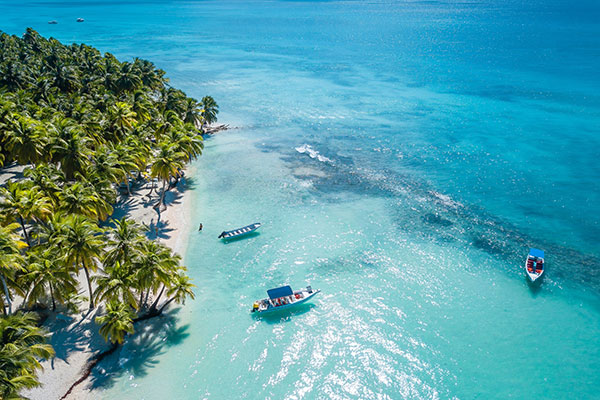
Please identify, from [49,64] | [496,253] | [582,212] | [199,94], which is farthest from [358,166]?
[49,64]

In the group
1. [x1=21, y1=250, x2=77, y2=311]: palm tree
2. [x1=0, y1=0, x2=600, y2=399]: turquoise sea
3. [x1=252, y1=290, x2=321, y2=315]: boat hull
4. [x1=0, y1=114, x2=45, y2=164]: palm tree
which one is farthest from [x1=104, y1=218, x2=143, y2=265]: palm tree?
[x1=0, y1=114, x2=45, y2=164]: palm tree

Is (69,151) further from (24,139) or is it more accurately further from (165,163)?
(165,163)

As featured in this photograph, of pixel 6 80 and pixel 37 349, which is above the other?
pixel 6 80

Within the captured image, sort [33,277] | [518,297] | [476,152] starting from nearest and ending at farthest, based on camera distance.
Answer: [33,277], [518,297], [476,152]

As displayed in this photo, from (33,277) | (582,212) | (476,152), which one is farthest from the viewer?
(476,152)

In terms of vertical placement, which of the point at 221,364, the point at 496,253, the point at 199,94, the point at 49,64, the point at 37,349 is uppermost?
the point at 49,64

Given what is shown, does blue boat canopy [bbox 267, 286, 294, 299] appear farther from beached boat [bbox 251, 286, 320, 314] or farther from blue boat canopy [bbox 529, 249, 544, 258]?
blue boat canopy [bbox 529, 249, 544, 258]

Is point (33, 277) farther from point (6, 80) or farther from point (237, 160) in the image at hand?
point (6, 80)
